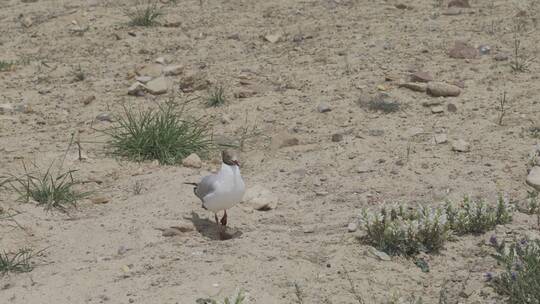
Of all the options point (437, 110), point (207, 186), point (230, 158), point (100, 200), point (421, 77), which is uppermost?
point (230, 158)

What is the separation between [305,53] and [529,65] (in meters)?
2.44

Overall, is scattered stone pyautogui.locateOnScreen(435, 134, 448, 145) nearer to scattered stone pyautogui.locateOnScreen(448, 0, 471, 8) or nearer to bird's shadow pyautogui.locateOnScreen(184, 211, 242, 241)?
bird's shadow pyautogui.locateOnScreen(184, 211, 242, 241)

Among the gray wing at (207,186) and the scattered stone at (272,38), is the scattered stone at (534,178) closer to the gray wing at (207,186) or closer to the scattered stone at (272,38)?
the gray wing at (207,186)

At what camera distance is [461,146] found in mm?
6531

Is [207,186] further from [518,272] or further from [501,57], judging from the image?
[501,57]

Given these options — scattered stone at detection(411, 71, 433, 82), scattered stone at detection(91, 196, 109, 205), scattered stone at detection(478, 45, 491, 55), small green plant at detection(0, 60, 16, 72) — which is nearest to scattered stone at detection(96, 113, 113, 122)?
scattered stone at detection(91, 196, 109, 205)

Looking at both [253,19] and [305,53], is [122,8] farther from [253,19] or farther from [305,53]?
[305,53]

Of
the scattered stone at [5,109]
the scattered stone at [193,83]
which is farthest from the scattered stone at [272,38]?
the scattered stone at [5,109]

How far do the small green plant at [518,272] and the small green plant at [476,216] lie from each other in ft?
1.28

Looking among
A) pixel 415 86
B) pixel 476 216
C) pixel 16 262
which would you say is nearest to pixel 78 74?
pixel 415 86

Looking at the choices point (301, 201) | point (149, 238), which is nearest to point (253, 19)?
point (301, 201)

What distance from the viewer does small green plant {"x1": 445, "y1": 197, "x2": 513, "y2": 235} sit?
5.11m

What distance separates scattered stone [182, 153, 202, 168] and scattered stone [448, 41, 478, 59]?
10.9 feet

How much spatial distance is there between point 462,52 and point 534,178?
109 inches
